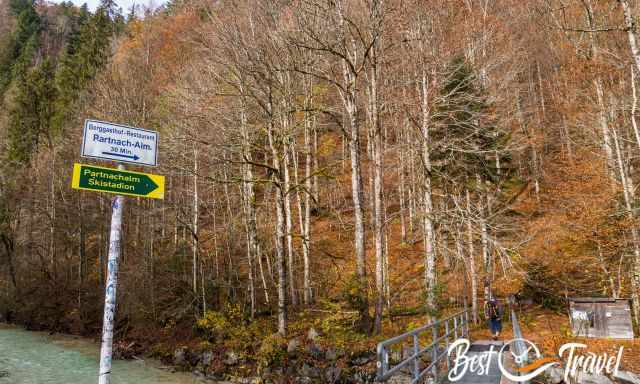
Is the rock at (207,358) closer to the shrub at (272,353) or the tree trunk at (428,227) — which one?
the shrub at (272,353)

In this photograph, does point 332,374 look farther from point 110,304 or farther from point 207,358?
point 110,304

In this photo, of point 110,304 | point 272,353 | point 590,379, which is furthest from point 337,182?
point 110,304

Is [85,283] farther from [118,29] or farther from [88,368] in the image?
[118,29]

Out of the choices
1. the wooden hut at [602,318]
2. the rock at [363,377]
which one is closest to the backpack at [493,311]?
the wooden hut at [602,318]

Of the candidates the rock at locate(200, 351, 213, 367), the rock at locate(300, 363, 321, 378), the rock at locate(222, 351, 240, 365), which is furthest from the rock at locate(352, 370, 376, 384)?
the rock at locate(200, 351, 213, 367)

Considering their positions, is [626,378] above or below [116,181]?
below

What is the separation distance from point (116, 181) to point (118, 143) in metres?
0.46

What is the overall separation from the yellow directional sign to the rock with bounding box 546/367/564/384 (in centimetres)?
923

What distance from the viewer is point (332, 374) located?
12.9m

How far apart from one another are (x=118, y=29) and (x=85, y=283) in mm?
38379

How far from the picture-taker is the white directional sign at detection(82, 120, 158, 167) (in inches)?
186

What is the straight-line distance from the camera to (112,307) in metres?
4.49

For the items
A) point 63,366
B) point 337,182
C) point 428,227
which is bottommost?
point 63,366
